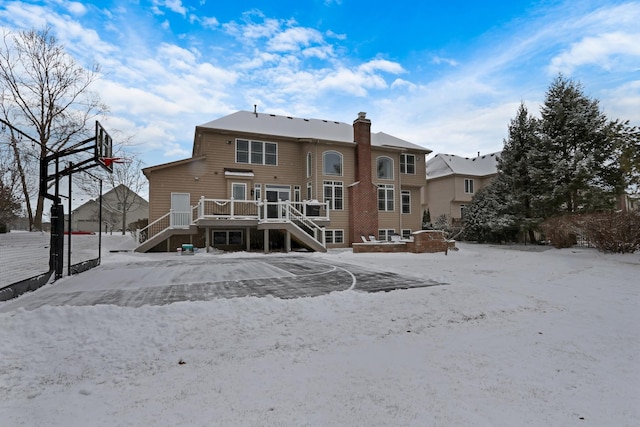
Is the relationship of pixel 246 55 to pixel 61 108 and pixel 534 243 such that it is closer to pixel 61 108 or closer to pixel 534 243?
pixel 61 108

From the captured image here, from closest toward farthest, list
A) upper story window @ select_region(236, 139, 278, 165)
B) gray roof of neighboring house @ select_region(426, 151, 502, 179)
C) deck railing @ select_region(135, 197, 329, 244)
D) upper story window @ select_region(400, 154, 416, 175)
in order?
deck railing @ select_region(135, 197, 329, 244), upper story window @ select_region(236, 139, 278, 165), upper story window @ select_region(400, 154, 416, 175), gray roof of neighboring house @ select_region(426, 151, 502, 179)

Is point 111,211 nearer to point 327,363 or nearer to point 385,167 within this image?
point 385,167

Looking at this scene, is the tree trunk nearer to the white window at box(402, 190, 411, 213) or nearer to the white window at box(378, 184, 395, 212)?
the white window at box(378, 184, 395, 212)

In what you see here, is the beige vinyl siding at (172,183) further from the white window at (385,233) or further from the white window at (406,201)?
the white window at (406,201)

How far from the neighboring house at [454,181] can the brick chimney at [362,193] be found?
1093 centimetres

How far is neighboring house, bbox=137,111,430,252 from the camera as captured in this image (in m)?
16.5

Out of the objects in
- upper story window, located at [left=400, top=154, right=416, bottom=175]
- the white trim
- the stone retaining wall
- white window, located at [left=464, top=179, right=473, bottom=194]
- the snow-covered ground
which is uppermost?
upper story window, located at [left=400, top=154, right=416, bottom=175]

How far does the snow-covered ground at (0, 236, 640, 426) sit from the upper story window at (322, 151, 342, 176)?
13.9 meters

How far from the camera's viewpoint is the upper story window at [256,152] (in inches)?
743

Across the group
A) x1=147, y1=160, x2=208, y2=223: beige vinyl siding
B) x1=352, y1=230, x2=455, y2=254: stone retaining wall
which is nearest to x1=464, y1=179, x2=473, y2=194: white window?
x1=352, y1=230, x2=455, y2=254: stone retaining wall

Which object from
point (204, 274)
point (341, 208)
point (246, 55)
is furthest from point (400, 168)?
point (204, 274)

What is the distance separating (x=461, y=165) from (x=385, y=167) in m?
13.3

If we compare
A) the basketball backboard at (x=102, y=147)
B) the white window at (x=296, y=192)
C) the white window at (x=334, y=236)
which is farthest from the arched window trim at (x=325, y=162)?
the basketball backboard at (x=102, y=147)

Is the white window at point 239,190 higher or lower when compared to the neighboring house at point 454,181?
lower
